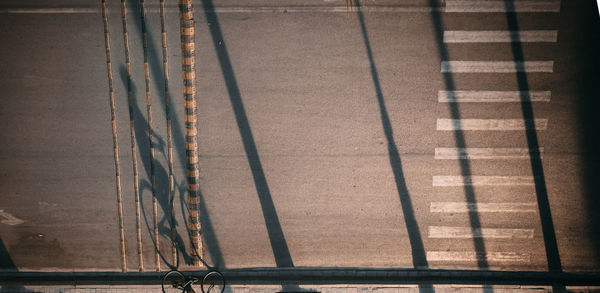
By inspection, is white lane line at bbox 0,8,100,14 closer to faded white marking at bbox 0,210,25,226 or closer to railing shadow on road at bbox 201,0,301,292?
railing shadow on road at bbox 201,0,301,292

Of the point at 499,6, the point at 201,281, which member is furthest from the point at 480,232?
the point at 201,281

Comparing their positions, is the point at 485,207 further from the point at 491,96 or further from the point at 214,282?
the point at 214,282

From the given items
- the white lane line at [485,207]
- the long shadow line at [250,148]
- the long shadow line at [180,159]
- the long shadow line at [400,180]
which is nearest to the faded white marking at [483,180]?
the white lane line at [485,207]

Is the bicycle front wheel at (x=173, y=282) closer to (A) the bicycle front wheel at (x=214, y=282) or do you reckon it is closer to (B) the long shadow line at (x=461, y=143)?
(A) the bicycle front wheel at (x=214, y=282)

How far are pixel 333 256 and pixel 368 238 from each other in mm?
967

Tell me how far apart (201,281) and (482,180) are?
7.17 meters

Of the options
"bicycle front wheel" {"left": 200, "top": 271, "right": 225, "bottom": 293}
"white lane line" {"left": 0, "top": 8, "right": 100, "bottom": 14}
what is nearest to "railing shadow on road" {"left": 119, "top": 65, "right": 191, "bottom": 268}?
"bicycle front wheel" {"left": 200, "top": 271, "right": 225, "bottom": 293}

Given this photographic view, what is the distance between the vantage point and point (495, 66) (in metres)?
8.66

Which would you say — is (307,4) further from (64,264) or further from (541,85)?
(64,264)

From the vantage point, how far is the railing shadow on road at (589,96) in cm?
858

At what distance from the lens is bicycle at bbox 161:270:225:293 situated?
8.79 metres

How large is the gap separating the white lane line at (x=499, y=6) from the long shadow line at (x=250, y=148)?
5247mm

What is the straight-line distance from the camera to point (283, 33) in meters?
8.64

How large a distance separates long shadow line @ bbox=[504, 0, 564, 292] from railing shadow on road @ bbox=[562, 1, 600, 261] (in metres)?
0.96
